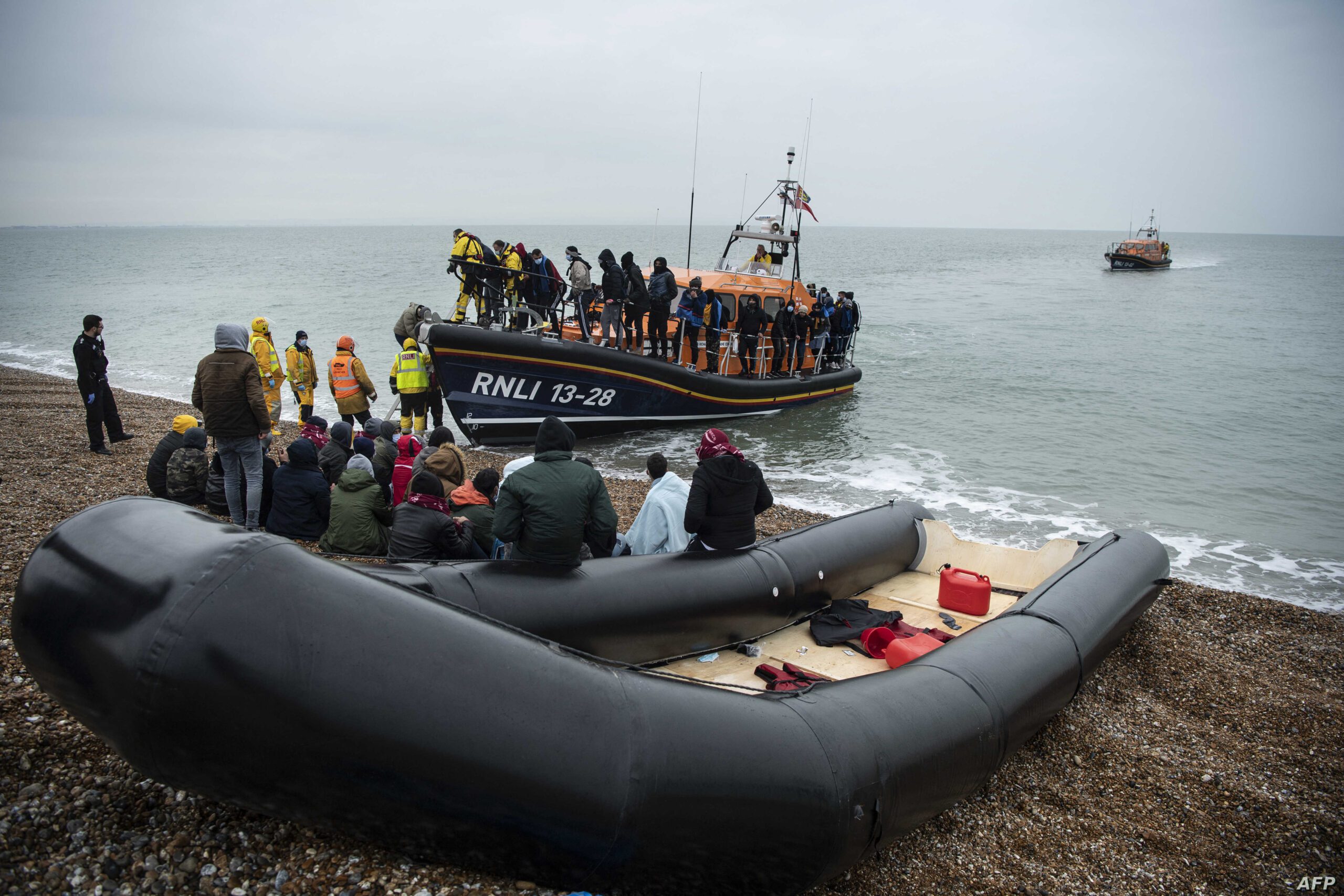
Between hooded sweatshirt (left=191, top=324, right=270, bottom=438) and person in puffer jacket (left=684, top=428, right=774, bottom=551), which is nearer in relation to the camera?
person in puffer jacket (left=684, top=428, right=774, bottom=551)

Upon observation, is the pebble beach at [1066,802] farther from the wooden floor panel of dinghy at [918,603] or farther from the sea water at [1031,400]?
the sea water at [1031,400]

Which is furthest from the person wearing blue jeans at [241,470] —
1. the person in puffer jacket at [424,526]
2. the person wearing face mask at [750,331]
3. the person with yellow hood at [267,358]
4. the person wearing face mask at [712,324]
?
the person wearing face mask at [750,331]

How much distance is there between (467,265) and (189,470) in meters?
4.38

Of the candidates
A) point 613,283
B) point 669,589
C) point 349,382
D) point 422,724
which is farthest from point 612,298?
point 422,724

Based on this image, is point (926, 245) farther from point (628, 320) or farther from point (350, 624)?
point (350, 624)

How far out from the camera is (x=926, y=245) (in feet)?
409

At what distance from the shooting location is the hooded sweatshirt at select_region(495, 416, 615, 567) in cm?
362

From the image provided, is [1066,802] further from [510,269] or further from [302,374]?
[302,374]

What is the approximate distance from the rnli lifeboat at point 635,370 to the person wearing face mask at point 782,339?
5 cm

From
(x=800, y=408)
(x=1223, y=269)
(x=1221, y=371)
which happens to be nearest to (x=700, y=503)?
(x=800, y=408)

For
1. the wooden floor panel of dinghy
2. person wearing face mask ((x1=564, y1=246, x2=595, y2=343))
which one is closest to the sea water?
person wearing face mask ((x1=564, y1=246, x2=595, y2=343))

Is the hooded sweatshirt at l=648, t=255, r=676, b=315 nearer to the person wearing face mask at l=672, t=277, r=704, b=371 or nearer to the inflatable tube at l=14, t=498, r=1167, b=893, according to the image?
the person wearing face mask at l=672, t=277, r=704, b=371

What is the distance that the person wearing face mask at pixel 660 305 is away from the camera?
10.6 m

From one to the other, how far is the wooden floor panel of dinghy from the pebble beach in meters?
0.74
